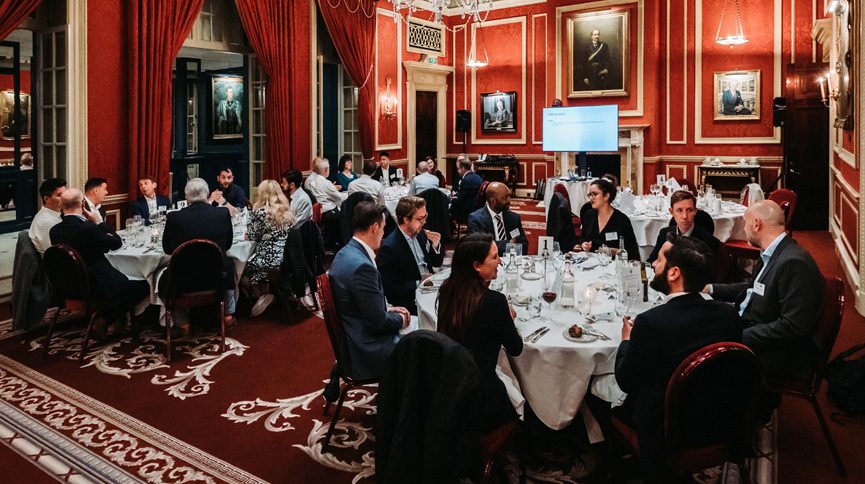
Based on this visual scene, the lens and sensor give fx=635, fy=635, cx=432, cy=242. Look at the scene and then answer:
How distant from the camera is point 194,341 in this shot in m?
5.11

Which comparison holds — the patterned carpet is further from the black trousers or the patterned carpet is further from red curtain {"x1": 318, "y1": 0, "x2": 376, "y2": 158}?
red curtain {"x1": 318, "y1": 0, "x2": 376, "y2": 158}

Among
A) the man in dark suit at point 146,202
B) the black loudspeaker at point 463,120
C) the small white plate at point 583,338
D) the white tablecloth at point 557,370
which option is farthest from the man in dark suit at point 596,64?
the small white plate at point 583,338

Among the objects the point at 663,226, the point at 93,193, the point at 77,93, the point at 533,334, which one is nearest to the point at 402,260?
the point at 533,334

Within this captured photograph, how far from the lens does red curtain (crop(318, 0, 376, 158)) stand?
1043 cm

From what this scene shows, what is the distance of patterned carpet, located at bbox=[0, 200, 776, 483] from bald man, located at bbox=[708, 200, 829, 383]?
22.1 inches

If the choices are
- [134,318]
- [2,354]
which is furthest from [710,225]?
[2,354]

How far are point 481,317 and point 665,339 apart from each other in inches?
26.0

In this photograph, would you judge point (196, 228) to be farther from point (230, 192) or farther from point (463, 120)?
point (463, 120)

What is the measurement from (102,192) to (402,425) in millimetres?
4692

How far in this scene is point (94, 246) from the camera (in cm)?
464

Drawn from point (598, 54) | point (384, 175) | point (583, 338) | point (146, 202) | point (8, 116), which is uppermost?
point (598, 54)

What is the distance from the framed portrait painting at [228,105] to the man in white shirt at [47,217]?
333 inches

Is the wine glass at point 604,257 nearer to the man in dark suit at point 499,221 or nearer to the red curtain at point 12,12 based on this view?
the man in dark suit at point 499,221

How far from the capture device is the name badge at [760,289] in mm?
2961
